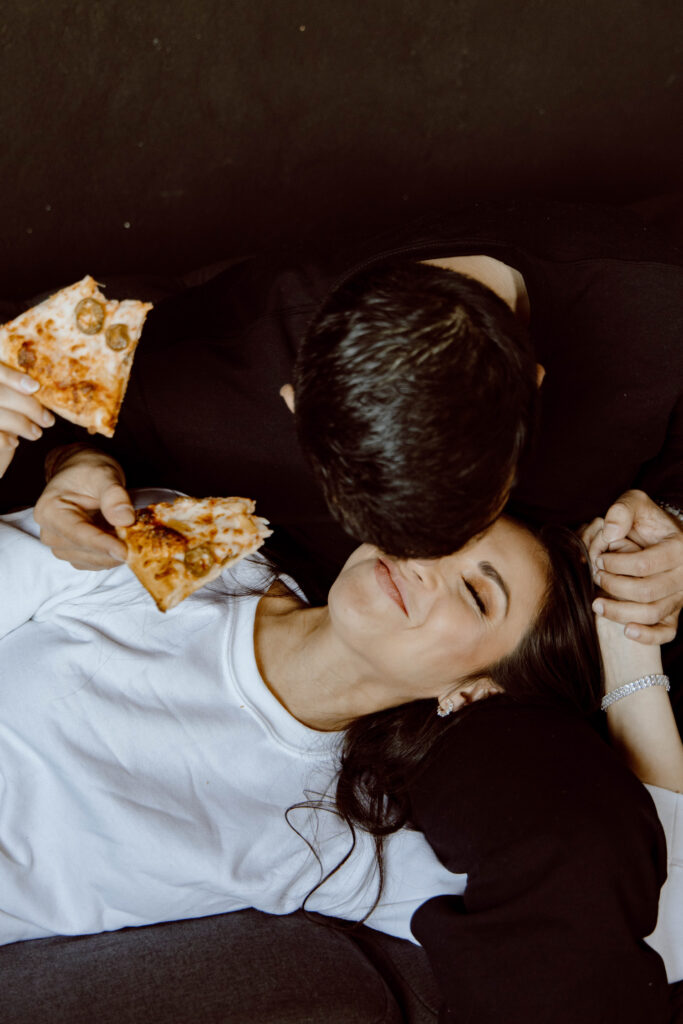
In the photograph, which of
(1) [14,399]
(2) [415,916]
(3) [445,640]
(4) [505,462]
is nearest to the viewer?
(4) [505,462]

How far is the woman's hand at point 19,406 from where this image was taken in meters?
1.20

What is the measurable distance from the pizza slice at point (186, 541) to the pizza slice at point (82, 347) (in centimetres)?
20

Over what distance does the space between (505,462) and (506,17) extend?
5.60 feet

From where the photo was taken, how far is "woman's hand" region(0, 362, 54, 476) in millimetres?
1201

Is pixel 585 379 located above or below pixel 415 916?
above

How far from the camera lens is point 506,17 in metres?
2.16

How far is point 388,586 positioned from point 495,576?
19cm

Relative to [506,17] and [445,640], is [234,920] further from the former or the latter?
[506,17]

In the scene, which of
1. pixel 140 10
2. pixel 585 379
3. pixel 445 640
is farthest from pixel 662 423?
pixel 140 10

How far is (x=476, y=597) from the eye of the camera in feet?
4.61

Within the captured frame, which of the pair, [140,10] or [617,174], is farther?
[617,174]

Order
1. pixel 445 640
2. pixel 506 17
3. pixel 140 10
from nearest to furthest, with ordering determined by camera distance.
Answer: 1. pixel 445 640
2. pixel 140 10
3. pixel 506 17

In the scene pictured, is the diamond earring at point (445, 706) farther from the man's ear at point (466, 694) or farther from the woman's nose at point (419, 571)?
the woman's nose at point (419, 571)

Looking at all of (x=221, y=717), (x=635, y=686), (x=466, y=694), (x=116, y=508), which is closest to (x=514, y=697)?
(x=466, y=694)
